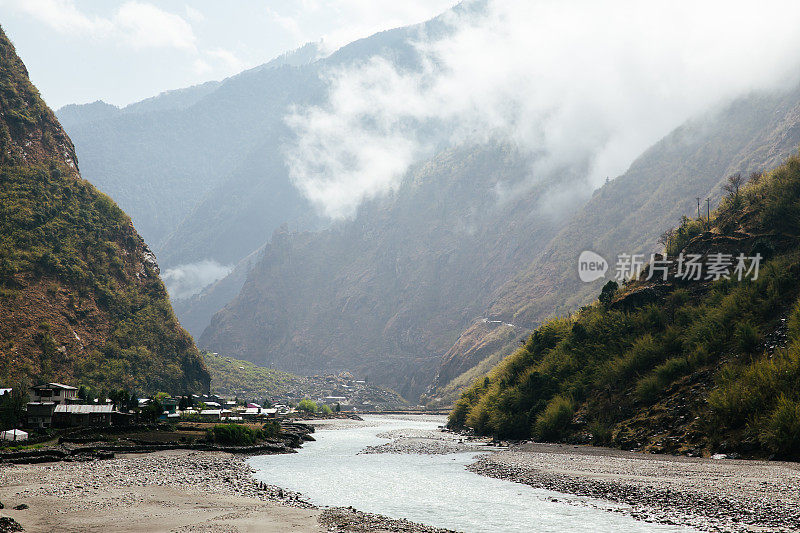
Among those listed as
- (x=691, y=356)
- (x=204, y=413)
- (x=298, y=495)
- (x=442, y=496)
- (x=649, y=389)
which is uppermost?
(x=691, y=356)

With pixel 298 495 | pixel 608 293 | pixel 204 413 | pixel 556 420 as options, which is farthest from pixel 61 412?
pixel 608 293

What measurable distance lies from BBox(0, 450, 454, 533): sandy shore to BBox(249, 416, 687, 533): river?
11.4 feet

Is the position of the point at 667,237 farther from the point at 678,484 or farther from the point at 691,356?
the point at 678,484

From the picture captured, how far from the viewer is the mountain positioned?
457ft

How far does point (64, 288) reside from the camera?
159 m

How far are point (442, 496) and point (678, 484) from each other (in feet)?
53.5

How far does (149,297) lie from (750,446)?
18348 centimetres

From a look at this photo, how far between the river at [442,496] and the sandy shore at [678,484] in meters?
2.00

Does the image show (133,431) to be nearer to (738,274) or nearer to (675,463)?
(675,463)

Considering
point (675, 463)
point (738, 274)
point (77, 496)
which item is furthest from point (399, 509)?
point (738, 274)

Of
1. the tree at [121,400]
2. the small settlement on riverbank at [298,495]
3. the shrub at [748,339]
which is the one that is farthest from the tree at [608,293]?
the tree at [121,400]

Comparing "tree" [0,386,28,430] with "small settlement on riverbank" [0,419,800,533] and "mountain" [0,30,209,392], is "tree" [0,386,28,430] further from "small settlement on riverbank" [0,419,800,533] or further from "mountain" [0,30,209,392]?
"mountain" [0,30,209,392]

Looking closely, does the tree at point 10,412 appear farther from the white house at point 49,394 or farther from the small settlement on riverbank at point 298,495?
the small settlement on riverbank at point 298,495

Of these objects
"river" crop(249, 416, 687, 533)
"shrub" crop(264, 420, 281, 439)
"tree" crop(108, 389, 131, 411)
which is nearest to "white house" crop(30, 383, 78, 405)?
"tree" crop(108, 389, 131, 411)
